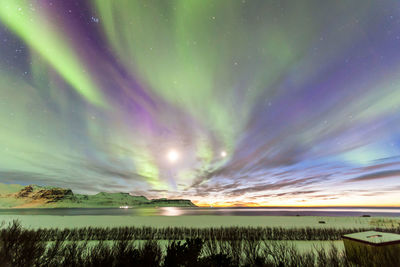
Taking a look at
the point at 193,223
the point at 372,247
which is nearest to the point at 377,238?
the point at 372,247

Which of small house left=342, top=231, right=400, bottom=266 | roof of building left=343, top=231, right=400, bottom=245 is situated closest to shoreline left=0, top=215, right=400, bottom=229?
small house left=342, top=231, right=400, bottom=266

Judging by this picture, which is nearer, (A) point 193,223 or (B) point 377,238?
(B) point 377,238

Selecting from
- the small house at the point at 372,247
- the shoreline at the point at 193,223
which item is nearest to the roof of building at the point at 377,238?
the small house at the point at 372,247

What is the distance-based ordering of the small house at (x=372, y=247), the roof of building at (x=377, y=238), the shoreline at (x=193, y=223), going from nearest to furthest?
the small house at (x=372, y=247) → the roof of building at (x=377, y=238) → the shoreline at (x=193, y=223)

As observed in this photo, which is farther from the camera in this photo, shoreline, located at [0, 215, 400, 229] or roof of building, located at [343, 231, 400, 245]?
shoreline, located at [0, 215, 400, 229]

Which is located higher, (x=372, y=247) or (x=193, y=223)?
(x=372, y=247)

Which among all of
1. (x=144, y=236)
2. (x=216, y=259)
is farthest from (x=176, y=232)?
(x=216, y=259)

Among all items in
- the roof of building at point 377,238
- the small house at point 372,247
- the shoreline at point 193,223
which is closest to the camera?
the small house at point 372,247

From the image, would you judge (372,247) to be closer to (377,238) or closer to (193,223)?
(377,238)

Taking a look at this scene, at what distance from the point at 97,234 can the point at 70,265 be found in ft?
71.2

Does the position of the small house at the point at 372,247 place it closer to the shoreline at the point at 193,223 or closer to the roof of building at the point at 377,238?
the roof of building at the point at 377,238

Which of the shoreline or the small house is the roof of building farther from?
the shoreline

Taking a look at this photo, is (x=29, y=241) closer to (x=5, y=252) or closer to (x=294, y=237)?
(x=5, y=252)

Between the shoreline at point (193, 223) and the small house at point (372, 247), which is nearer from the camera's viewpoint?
the small house at point (372, 247)
